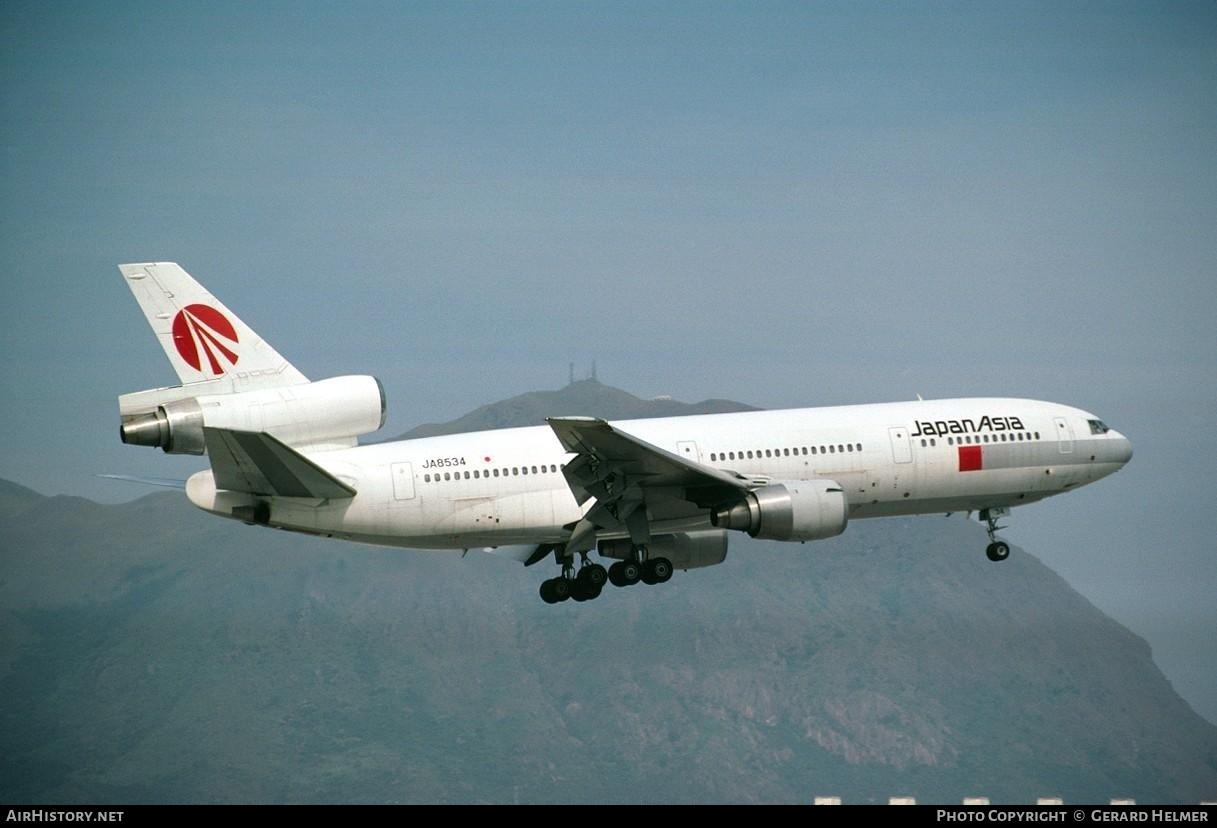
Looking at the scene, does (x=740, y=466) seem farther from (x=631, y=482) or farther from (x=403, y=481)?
(x=403, y=481)

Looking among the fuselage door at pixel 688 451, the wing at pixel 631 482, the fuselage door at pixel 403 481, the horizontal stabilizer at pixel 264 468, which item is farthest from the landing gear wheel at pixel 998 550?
the horizontal stabilizer at pixel 264 468

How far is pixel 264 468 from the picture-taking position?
46.6 metres

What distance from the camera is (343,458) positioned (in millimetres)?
48844

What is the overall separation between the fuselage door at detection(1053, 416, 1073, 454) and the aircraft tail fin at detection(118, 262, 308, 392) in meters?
25.1

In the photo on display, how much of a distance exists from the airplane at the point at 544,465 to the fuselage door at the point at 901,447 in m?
0.05

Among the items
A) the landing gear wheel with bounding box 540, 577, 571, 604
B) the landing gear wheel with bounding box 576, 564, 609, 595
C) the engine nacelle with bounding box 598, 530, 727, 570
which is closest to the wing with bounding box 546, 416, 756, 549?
the landing gear wheel with bounding box 576, 564, 609, 595

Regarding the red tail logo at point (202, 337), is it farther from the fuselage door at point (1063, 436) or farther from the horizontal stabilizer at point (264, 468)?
the fuselage door at point (1063, 436)

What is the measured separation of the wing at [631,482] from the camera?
47.2 metres

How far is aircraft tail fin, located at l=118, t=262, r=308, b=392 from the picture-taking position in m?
49.5

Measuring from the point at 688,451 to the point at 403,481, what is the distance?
882 centimetres

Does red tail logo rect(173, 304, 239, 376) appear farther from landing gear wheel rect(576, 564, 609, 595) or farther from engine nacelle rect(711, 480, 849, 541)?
engine nacelle rect(711, 480, 849, 541)
